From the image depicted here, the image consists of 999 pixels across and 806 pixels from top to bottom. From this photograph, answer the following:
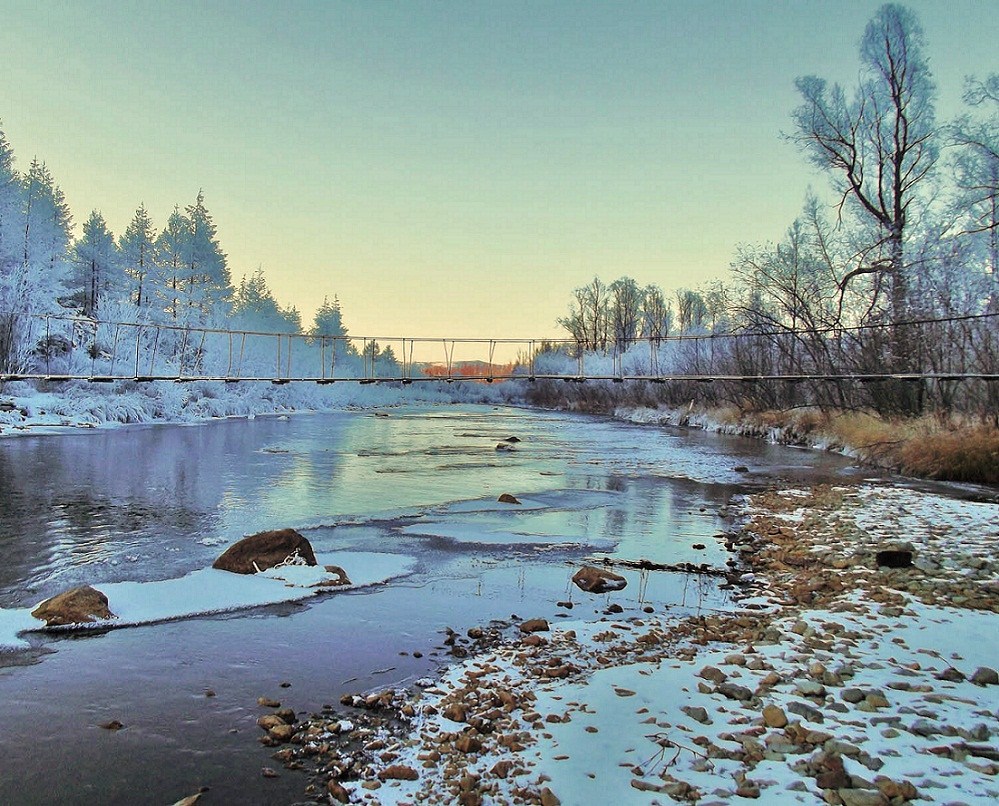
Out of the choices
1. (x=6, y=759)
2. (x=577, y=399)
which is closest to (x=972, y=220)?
(x=6, y=759)

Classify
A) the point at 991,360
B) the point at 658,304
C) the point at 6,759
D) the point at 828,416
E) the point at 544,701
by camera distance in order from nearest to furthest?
the point at 6,759 → the point at 544,701 → the point at 991,360 → the point at 828,416 → the point at 658,304

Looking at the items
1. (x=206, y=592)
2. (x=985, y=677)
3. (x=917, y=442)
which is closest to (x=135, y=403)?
(x=206, y=592)

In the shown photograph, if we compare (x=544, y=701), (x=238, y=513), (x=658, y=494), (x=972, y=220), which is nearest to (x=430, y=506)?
(x=238, y=513)

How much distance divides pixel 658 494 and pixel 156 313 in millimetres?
53867

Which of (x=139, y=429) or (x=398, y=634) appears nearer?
(x=398, y=634)

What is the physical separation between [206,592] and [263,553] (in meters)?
1.04

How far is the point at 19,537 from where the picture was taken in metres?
11.8

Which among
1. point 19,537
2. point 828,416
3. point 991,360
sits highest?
point 991,360

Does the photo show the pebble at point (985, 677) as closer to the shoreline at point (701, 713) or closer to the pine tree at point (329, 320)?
the shoreline at point (701, 713)

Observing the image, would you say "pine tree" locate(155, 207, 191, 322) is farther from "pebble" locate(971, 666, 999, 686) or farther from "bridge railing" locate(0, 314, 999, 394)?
"pebble" locate(971, 666, 999, 686)

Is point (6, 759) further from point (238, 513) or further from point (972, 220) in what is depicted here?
point (972, 220)

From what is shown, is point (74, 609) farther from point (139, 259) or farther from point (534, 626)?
point (139, 259)

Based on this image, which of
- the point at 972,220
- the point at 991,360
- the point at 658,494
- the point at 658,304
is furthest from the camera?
the point at 658,304

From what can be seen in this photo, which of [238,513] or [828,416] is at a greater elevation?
[828,416]
